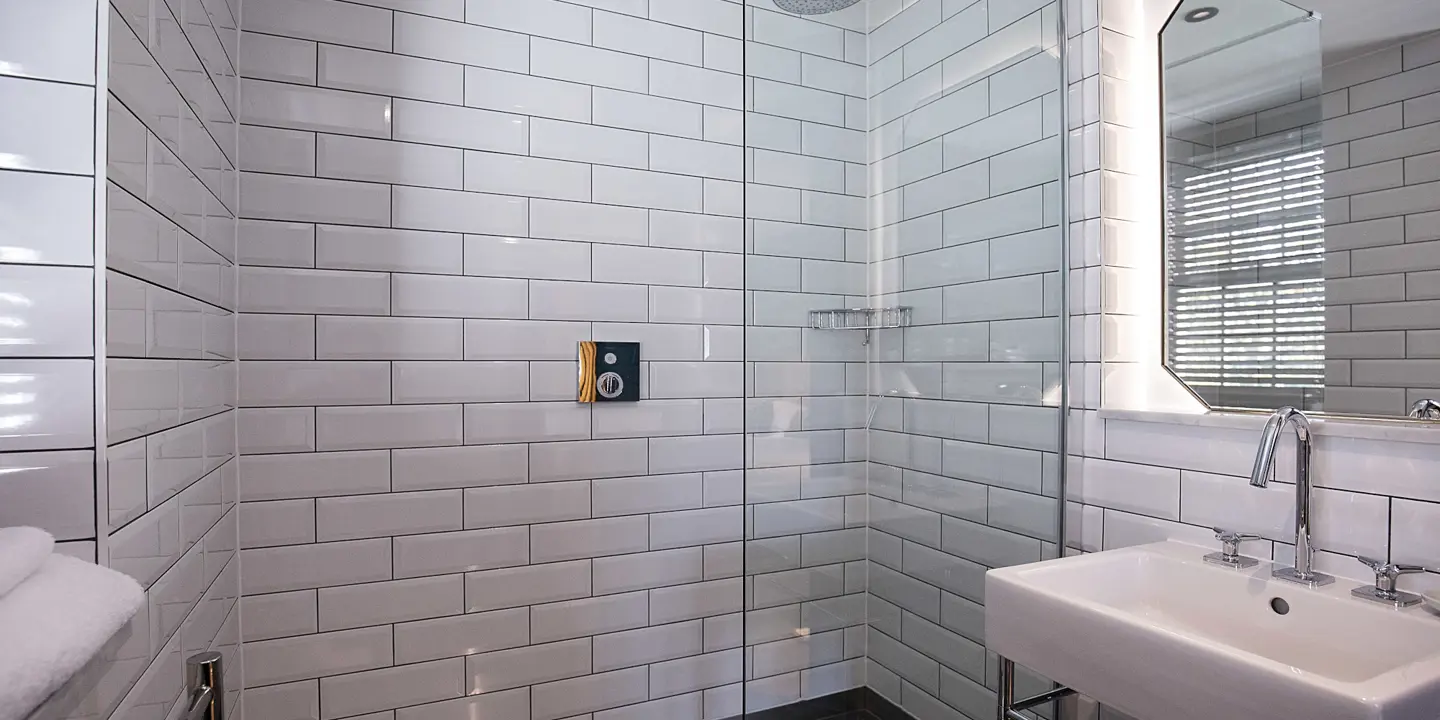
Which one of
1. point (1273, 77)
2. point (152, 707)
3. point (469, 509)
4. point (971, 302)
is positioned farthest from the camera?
point (469, 509)

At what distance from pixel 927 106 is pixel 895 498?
877 mm

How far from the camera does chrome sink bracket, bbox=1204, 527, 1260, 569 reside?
125cm

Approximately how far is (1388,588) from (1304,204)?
0.67 m

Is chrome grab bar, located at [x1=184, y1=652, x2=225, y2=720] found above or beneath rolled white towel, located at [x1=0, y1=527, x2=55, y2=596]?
beneath

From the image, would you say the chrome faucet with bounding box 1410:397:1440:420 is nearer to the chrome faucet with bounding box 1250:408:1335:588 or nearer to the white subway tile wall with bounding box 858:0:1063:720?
the chrome faucet with bounding box 1250:408:1335:588

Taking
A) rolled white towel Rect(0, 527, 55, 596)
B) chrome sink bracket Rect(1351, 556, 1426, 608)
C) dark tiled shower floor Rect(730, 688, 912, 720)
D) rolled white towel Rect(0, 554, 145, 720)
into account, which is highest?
rolled white towel Rect(0, 527, 55, 596)

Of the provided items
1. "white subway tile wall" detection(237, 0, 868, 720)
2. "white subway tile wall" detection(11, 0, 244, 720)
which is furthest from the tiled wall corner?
"white subway tile wall" detection(237, 0, 868, 720)

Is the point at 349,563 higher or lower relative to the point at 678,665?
higher

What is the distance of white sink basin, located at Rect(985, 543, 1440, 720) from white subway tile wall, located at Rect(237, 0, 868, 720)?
1.58ft

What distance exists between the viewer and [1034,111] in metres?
1.58

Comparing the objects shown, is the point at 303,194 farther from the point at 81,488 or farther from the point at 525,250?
the point at 81,488

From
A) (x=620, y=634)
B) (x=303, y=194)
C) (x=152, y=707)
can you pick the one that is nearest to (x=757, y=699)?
(x=620, y=634)

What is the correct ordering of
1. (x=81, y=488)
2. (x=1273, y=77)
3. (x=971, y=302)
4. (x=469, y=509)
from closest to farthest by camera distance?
(x=81, y=488) → (x=1273, y=77) → (x=971, y=302) → (x=469, y=509)

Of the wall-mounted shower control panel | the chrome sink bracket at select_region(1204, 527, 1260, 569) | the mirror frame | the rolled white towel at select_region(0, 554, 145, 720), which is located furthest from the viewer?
the wall-mounted shower control panel
